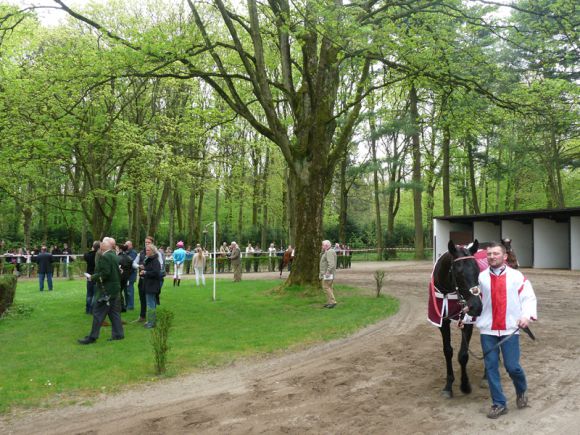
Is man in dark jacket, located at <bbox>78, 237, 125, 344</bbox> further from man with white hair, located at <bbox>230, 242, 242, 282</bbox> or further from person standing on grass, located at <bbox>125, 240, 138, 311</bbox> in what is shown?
man with white hair, located at <bbox>230, 242, 242, 282</bbox>

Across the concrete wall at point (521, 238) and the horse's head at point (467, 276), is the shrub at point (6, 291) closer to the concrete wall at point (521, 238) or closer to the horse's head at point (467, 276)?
the horse's head at point (467, 276)

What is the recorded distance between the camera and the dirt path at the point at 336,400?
15.6ft

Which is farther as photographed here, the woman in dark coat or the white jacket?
the woman in dark coat

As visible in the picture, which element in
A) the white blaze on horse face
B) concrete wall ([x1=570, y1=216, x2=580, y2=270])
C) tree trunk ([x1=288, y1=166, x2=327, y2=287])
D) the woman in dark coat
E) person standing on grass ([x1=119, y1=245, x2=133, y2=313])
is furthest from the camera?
concrete wall ([x1=570, y1=216, x2=580, y2=270])

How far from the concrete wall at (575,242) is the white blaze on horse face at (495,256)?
24069 mm

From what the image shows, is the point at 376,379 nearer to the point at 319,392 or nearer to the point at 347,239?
the point at 319,392

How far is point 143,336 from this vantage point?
935cm

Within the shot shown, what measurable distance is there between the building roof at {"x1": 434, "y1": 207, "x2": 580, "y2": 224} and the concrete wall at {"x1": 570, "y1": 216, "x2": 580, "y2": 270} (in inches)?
18.4

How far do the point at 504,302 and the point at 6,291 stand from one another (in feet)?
37.9

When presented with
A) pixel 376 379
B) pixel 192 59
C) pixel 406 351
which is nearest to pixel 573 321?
pixel 406 351

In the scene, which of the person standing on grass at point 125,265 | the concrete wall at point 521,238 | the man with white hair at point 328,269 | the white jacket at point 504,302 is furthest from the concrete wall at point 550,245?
the white jacket at point 504,302

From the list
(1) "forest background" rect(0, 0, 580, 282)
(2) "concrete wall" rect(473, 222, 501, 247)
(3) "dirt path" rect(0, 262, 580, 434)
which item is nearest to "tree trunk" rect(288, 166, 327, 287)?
(1) "forest background" rect(0, 0, 580, 282)

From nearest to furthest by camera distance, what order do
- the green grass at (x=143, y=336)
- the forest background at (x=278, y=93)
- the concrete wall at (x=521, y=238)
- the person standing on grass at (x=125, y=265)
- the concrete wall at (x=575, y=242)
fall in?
1. the green grass at (x=143, y=336)
2. the person standing on grass at (x=125, y=265)
3. the forest background at (x=278, y=93)
4. the concrete wall at (x=575, y=242)
5. the concrete wall at (x=521, y=238)

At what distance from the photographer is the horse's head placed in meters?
4.68
